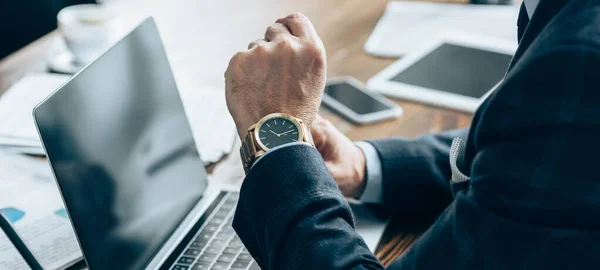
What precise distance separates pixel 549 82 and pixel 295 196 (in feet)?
0.86

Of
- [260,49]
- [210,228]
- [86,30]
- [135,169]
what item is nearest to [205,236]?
[210,228]

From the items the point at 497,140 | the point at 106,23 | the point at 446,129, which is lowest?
the point at 446,129

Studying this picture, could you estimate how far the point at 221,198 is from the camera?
86 cm

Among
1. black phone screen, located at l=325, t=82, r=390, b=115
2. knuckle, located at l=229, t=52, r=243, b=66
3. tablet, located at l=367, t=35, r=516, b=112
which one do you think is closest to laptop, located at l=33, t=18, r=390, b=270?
knuckle, located at l=229, t=52, r=243, b=66

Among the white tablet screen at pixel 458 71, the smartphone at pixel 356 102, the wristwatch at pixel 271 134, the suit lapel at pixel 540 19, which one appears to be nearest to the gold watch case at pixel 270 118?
the wristwatch at pixel 271 134

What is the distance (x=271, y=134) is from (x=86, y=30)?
0.62m

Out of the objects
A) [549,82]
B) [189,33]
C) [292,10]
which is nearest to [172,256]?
[549,82]

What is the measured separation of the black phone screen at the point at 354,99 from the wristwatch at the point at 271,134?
39cm

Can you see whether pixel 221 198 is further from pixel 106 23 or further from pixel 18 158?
pixel 106 23

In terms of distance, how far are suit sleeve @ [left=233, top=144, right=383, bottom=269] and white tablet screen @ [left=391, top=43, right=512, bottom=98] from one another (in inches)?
21.7

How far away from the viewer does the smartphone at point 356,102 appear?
1.07 m

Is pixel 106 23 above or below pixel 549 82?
below

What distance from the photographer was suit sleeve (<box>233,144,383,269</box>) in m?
0.60

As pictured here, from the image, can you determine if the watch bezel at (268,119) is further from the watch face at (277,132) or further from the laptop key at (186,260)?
the laptop key at (186,260)
